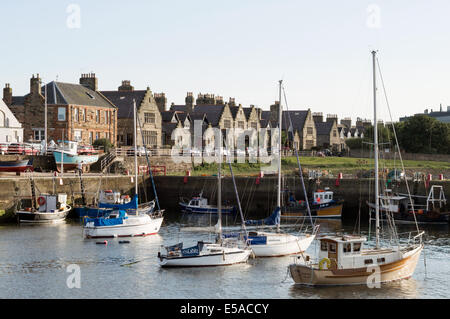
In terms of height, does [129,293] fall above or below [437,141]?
below

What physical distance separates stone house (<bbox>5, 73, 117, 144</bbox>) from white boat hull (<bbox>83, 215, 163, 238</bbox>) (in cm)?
3062

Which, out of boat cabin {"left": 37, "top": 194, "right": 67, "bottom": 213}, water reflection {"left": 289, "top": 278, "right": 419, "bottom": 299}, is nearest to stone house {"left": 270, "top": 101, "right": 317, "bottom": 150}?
boat cabin {"left": 37, "top": 194, "right": 67, "bottom": 213}

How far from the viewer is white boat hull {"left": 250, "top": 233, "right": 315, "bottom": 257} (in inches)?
1619

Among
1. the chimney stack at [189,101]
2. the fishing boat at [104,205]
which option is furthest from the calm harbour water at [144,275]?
the chimney stack at [189,101]

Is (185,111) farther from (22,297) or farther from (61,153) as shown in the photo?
(22,297)

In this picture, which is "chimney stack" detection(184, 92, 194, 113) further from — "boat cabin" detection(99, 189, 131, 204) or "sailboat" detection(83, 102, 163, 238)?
"sailboat" detection(83, 102, 163, 238)

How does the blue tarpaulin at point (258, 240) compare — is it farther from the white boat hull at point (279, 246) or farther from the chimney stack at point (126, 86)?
the chimney stack at point (126, 86)

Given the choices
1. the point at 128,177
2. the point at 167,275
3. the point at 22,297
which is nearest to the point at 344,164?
the point at 128,177

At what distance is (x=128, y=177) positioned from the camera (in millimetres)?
68562

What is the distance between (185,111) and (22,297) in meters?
79.6

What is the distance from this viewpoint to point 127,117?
8925 cm

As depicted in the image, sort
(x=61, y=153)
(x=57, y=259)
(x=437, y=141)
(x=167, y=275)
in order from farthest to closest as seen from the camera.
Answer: (x=437, y=141) → (x=61, y=153) → (x=57, y=259) → (x=167, y=275)

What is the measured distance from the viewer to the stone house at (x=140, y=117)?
89.1 metres

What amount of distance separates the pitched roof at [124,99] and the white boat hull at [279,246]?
5034cm
